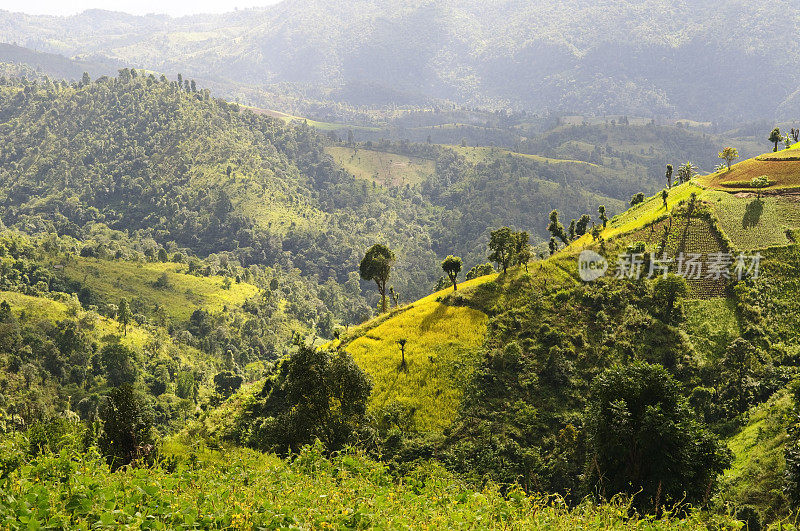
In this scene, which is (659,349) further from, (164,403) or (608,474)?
(164,403)

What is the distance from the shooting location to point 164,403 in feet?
429

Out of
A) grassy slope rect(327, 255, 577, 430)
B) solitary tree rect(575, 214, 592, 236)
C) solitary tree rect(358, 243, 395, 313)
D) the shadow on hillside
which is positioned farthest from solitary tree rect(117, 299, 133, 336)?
the shadow on hillside

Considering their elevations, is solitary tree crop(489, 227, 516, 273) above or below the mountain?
above

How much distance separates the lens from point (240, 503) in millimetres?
14055

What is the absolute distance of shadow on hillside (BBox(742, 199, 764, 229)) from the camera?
82562mm

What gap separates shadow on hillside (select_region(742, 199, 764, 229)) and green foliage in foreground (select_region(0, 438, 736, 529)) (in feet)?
255

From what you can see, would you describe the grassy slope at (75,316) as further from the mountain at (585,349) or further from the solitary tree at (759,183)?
the solitary tree at (759,183)

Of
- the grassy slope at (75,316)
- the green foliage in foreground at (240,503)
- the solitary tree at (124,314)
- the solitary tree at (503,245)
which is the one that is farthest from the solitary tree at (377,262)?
the solitary tree at (124,314)

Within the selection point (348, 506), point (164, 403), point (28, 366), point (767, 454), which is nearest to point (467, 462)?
point (767, 454)

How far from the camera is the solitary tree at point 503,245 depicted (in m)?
78.7

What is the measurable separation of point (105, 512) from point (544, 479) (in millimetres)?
42252

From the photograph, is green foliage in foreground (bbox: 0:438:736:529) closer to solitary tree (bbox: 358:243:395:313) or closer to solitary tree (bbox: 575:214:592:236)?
solitary tree (bbox: 358:243:395:313)

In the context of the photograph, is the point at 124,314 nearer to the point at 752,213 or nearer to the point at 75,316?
the point at 75,316

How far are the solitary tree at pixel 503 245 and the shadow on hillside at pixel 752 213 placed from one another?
34.8 metres
